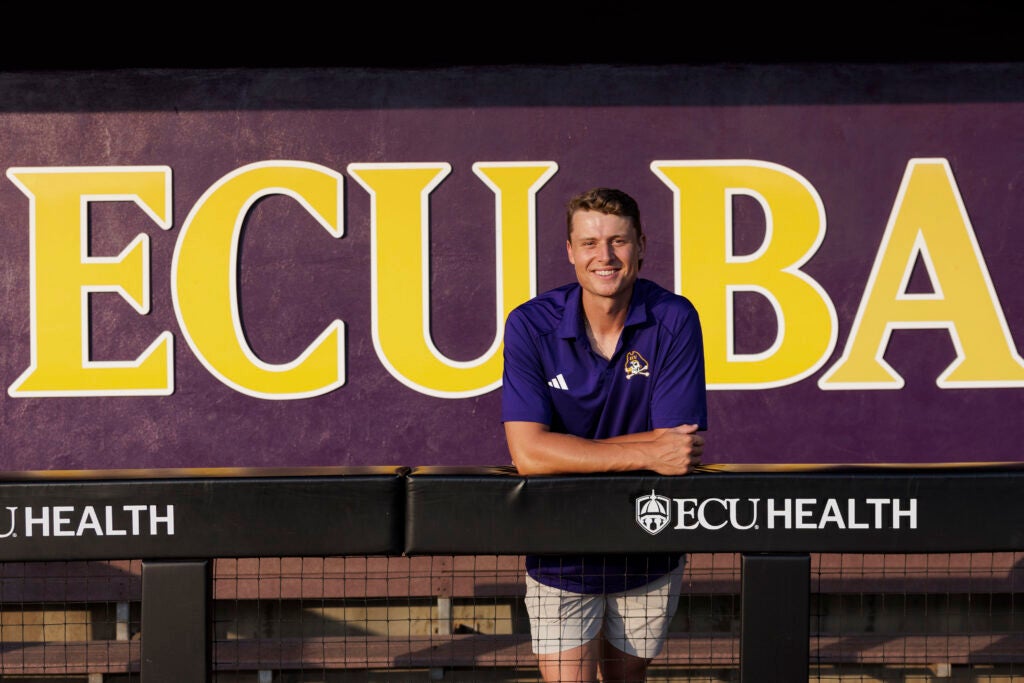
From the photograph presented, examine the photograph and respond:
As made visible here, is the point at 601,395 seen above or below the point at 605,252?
below

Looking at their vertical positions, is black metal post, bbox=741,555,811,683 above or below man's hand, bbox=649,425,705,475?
below

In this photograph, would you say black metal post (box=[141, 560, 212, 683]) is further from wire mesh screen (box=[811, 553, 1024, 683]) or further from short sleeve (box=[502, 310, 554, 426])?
wire mesh screen (box=[811, 553, 1024, 683])

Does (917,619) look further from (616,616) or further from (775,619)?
(775,619)

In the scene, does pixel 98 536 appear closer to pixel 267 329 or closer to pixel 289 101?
pixel 267 329

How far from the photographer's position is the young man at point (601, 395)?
273cm

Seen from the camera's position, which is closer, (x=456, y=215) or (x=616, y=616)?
(x=616, y=616)

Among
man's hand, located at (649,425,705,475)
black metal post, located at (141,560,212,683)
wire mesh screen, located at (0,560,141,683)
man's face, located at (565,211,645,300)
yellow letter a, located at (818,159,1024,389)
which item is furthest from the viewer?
yellow letter a, located at (818,159,1024,389)

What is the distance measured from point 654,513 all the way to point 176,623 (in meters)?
1.11

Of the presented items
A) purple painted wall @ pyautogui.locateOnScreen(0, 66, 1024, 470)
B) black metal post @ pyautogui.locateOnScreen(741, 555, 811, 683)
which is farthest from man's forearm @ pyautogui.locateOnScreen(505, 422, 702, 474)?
A: purple painted wall @ pyautogui.locateOnScreen(0, 66, 1024, 470)

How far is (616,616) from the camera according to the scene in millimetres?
2809

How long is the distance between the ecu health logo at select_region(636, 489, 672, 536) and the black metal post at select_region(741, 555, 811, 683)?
0.21 metres

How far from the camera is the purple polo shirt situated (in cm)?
275

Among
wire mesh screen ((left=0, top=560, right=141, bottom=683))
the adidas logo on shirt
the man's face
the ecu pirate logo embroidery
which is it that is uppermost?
the man's face

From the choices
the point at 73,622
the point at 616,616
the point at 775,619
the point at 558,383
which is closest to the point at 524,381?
the point at 558,383
